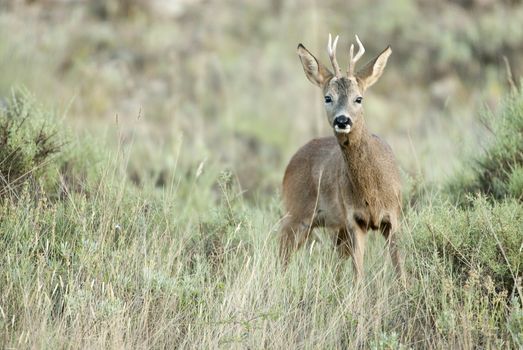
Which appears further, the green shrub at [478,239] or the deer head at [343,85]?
the deer head at [343,85]

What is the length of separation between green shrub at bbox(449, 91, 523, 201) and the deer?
0.94m

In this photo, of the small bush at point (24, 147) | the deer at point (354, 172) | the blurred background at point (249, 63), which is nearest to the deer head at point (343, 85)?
the deer at point (354, 172)

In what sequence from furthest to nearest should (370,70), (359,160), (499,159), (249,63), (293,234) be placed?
1. (249,63)
2. (293,234)
3. (499,159)
4. (370,70)
5. (359,160)

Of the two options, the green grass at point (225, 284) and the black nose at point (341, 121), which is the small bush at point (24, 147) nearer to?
the green grass at point (225, 284)

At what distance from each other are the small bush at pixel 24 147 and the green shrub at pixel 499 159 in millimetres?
3267

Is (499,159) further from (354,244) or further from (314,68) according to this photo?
(314,68)

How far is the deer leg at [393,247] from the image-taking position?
6.51m

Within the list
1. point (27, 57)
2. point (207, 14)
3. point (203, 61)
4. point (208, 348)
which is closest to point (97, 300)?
point (208, 348)

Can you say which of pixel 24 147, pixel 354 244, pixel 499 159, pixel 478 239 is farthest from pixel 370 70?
pixel 24 147

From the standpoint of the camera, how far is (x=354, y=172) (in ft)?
23.3

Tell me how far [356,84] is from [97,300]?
258 cm

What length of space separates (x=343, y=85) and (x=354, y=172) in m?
0.64

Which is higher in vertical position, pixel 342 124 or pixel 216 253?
pixel 342 124

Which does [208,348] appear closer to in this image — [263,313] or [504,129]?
[263,313]
